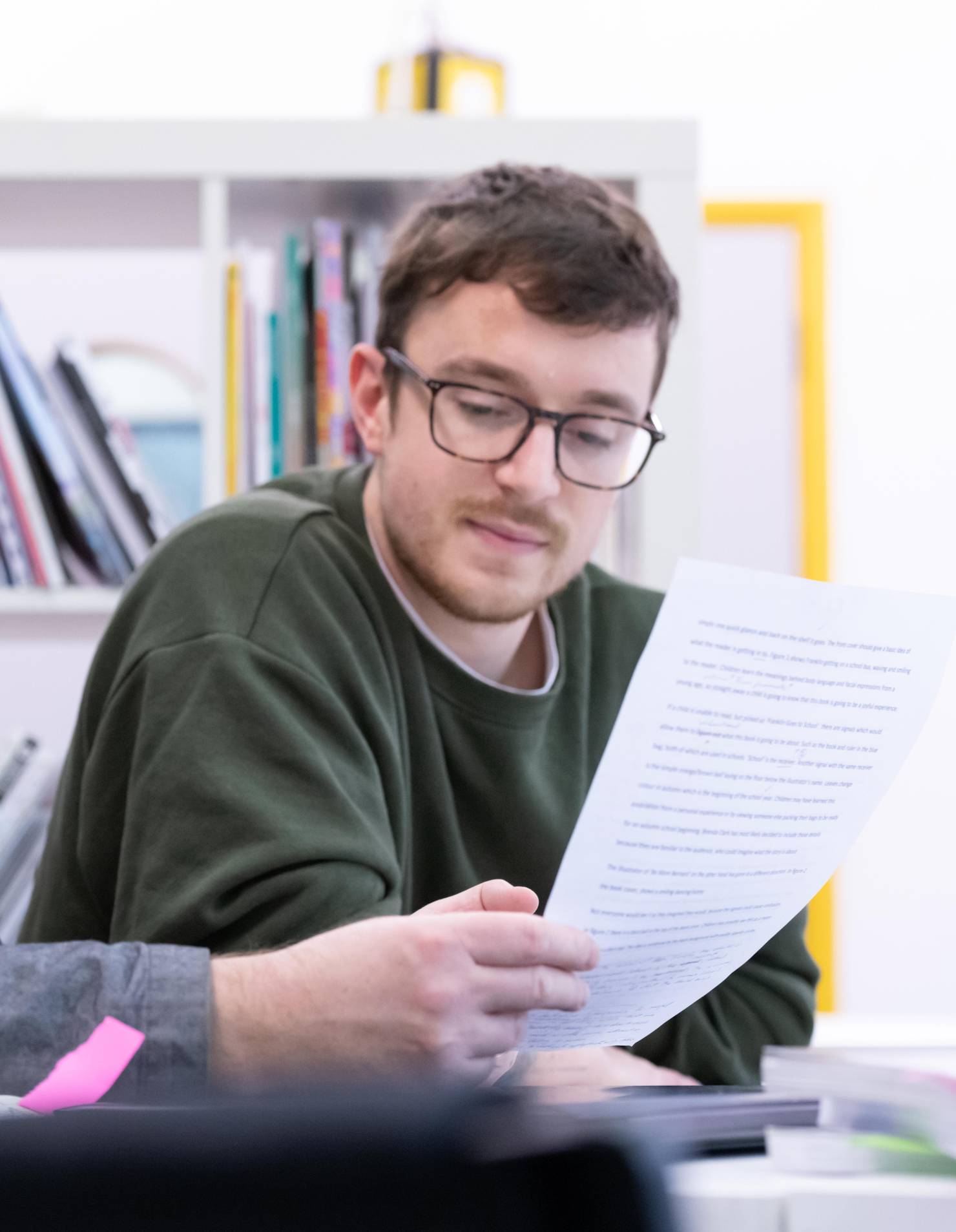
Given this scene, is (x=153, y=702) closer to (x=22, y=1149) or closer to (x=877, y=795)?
(x=877, y=795)

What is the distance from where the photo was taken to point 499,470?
1.15m

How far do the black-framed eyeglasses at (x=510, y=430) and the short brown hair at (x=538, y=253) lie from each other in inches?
3.3

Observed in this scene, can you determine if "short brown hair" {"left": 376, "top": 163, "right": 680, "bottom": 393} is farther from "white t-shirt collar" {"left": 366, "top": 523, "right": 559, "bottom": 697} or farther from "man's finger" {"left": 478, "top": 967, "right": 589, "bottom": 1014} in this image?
"man's finger" {"left": 478, "top": 967, "right": 589, "bottom": 1014}

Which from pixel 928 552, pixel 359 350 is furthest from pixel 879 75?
pixel 359 350

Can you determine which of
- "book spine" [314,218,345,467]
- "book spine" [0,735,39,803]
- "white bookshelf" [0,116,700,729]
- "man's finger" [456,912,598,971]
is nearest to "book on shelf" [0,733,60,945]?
"book spine" [0,735,39,803]

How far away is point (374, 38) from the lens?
8.43 feet

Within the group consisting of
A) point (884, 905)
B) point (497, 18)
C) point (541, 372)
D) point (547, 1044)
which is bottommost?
point (884, 905)

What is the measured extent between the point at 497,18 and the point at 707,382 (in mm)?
835

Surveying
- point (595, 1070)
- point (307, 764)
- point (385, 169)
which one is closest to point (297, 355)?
point (385, 169)

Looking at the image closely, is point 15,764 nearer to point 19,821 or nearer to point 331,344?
point 19,821

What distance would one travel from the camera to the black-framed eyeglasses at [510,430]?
3.77ft

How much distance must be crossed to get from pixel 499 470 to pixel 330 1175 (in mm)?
983

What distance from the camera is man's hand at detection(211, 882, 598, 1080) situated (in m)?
0.68

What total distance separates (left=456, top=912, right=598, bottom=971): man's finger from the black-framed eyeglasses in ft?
1.80
